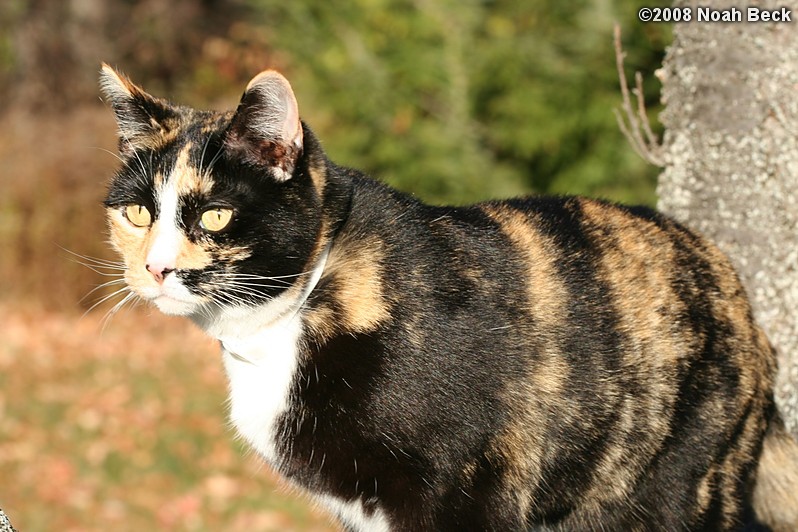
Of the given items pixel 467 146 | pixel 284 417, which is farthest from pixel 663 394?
pixel 467 146

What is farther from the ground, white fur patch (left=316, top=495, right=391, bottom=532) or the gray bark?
the gray bark

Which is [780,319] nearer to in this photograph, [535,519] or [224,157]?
[535,519]

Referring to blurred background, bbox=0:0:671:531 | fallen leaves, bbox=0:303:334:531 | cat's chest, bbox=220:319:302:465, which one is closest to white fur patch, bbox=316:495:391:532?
cat's chest, bbox=220:319:302:465

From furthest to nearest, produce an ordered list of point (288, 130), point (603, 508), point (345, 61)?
point (345, 61) < point (603, 508) < point (288, 130)

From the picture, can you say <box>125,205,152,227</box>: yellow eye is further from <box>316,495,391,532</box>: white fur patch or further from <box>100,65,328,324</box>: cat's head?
<box>316,495,391,532</box>: white fur patch

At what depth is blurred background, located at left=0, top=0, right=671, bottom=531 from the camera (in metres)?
6.87

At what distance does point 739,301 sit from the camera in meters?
3.18

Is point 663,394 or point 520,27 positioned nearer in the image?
point 663,394

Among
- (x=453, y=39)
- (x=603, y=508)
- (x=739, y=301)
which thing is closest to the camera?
(x=603, y=508)

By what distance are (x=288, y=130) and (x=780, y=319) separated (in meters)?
1.87

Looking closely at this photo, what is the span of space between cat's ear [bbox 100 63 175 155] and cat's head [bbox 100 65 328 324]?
0.54 feet

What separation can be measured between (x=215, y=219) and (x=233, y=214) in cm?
5

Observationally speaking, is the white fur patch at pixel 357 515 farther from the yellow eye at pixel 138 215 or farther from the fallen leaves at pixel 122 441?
the fallen leaves at pixel 122 441

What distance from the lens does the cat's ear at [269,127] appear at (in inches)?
98.5
